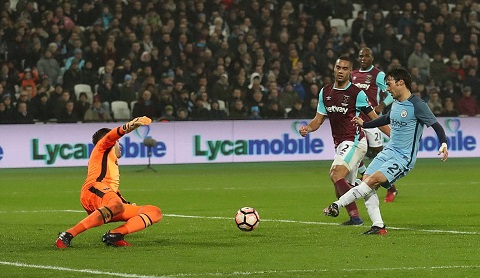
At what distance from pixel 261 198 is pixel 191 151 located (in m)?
7.09

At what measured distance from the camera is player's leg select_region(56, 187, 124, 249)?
10805 millimetres

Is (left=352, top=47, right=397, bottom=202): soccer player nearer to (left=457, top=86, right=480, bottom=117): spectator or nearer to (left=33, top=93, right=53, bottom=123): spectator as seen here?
(left=33, top=93, right=53, bottom=123): spectator

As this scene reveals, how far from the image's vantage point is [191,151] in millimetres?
24422

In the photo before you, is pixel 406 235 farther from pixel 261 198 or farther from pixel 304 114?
pixel 304 114

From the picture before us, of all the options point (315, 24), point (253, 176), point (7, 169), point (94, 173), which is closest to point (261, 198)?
point (253, 176)

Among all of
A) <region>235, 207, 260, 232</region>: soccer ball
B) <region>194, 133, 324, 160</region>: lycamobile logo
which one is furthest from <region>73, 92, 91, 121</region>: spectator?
<region>235, 207, 260, 232</region>: soccer ball

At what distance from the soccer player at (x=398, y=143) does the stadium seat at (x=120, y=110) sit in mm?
14230

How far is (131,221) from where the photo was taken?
1104 cm

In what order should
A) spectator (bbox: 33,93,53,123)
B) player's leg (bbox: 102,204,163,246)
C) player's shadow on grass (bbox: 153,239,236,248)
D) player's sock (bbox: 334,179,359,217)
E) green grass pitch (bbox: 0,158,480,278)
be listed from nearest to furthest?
1. green grass pitch (bbox: 0,158,480,278)
2. player's leg (bbox: 102,204,163,246)
3. player's shadow on grass (bbox: 153,239,236,248)
4. player's sock (bbox: 334,179,359,217)
5. spectator (bbox: 33,93,53,123)

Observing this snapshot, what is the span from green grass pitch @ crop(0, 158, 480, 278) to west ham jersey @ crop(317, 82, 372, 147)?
44.9 inches

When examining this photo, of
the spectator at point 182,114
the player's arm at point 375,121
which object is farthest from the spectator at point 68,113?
the player's arm at point 375,121

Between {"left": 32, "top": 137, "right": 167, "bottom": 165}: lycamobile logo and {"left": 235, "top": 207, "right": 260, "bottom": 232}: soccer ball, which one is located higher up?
{"left": 32, "top": 137, "right": 167, "bottom": 165}: lycamobile logo

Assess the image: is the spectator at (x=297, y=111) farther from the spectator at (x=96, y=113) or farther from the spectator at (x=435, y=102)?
the spectator at (x=96, y=113)

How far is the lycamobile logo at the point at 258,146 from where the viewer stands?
2450cm
